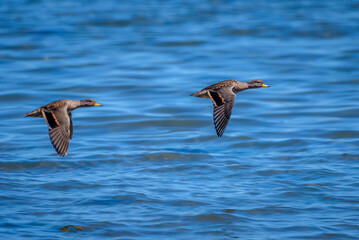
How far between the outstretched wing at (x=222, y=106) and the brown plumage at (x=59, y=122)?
1.94 m

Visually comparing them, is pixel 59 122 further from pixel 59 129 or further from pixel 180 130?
pixel 180 130

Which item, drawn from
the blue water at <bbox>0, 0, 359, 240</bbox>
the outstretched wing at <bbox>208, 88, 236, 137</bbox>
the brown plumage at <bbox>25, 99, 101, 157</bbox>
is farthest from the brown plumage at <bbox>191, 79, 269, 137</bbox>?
the brown plumage at <bbox>25, 99, 101, 157</bbox>

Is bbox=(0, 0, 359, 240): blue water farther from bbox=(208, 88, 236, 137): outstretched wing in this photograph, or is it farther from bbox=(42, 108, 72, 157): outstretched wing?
bbox=(208, 88, 236, 137): outstretched wing

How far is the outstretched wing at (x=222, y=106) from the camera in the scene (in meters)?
8.26

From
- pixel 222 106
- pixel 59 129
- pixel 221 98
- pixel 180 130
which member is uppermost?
pixel 221 98

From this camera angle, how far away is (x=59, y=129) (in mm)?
7762

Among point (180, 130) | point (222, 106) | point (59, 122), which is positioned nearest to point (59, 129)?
point (59, 122)

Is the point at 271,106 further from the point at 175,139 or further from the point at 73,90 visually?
the point at 73,90

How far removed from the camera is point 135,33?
2225cm

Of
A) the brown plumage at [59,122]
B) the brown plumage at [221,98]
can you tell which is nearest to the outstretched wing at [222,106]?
the brown plumage at [221,98]

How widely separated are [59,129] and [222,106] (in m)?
2.31

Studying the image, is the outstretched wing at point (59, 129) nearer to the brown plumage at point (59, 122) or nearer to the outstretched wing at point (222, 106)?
the brown plumage at point (59, 122)

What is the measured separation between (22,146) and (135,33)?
12.0 meters

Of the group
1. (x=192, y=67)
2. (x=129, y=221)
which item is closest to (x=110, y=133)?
(x=129, y=221)
